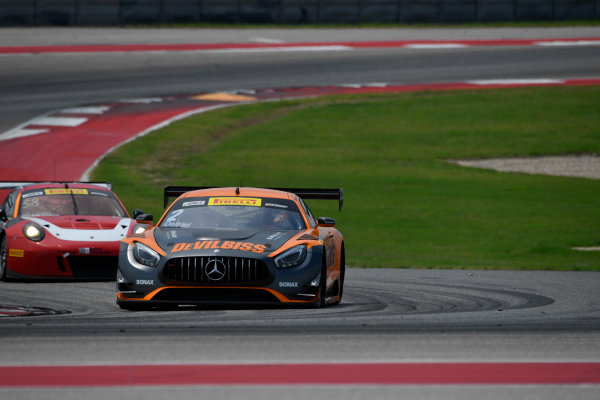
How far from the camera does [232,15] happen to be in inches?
1809

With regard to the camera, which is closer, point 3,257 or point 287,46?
point 3,257

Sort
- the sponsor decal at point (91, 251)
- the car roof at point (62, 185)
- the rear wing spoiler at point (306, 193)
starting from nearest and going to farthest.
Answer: the rear wing spoiler at point (306, 193) → the sponsor decal at point (91, 251) → the car roof at point (62, 185)

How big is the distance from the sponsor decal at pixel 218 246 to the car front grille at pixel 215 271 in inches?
5.5

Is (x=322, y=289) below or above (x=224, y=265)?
below

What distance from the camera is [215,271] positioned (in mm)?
9570

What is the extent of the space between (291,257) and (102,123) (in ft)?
64.0

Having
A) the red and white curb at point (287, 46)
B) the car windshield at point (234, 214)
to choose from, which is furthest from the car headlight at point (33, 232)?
the red and white curb at point (287, 46)

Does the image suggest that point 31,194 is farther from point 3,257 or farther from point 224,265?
point 224,265

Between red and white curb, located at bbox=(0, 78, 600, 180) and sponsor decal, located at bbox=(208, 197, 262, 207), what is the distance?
6.90 metres

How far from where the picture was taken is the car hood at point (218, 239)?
9.80 m

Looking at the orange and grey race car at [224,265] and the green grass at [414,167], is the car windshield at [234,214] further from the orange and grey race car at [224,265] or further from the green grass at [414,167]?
the green grass at [414,167]

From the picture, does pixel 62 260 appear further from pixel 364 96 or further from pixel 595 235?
pixel 364 96

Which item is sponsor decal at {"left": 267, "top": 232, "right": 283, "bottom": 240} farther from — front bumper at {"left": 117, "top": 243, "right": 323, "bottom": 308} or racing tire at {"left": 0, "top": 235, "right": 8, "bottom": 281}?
Answer: racing tire at {"left": 0, "top": 235, "right": 8, "bottom": 281}

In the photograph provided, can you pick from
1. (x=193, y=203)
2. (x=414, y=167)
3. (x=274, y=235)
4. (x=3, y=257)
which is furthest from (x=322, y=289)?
(x=414, y=167)
